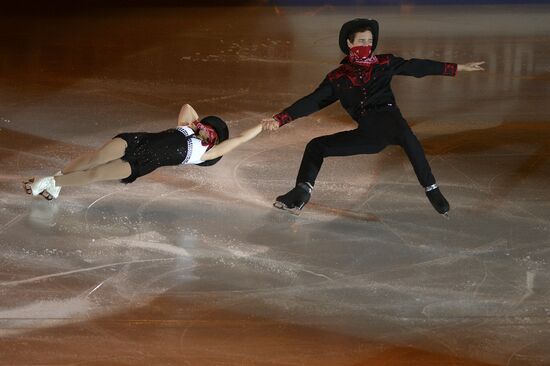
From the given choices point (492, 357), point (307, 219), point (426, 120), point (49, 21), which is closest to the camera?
point (492, 357)

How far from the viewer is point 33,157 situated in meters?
8.04

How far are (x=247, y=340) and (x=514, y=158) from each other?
368 centimetres

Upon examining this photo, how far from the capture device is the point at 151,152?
22.2ft

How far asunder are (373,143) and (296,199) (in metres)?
0.62

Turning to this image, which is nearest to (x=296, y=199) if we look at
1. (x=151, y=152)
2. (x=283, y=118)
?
(x=283, y=118)

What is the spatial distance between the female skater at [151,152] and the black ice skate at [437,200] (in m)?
1.21

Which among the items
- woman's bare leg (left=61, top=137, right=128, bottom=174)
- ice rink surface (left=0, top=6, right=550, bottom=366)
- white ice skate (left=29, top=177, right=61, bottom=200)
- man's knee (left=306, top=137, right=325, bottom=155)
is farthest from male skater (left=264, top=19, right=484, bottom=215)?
white ice skate (left=29, top=177, right=61, bottom=200)

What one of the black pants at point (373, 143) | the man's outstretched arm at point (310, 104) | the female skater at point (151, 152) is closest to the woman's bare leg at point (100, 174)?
the female skater at point (151, 152)

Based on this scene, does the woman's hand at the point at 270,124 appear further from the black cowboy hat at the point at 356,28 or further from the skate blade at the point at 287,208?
the black cowboy hat at the point at 356,28

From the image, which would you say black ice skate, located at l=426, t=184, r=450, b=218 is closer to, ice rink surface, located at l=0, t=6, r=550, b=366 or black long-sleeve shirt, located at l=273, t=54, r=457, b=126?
ice rink surface, located at l=0, t=6, r=550, b=366

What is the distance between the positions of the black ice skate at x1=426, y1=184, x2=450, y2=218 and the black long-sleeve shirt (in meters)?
0.63

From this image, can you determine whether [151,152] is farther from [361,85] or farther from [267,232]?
[361,85]

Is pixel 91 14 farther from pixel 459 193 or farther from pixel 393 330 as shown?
pixel 393 330

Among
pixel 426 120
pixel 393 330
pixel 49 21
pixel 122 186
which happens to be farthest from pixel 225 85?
pixel 393 330
